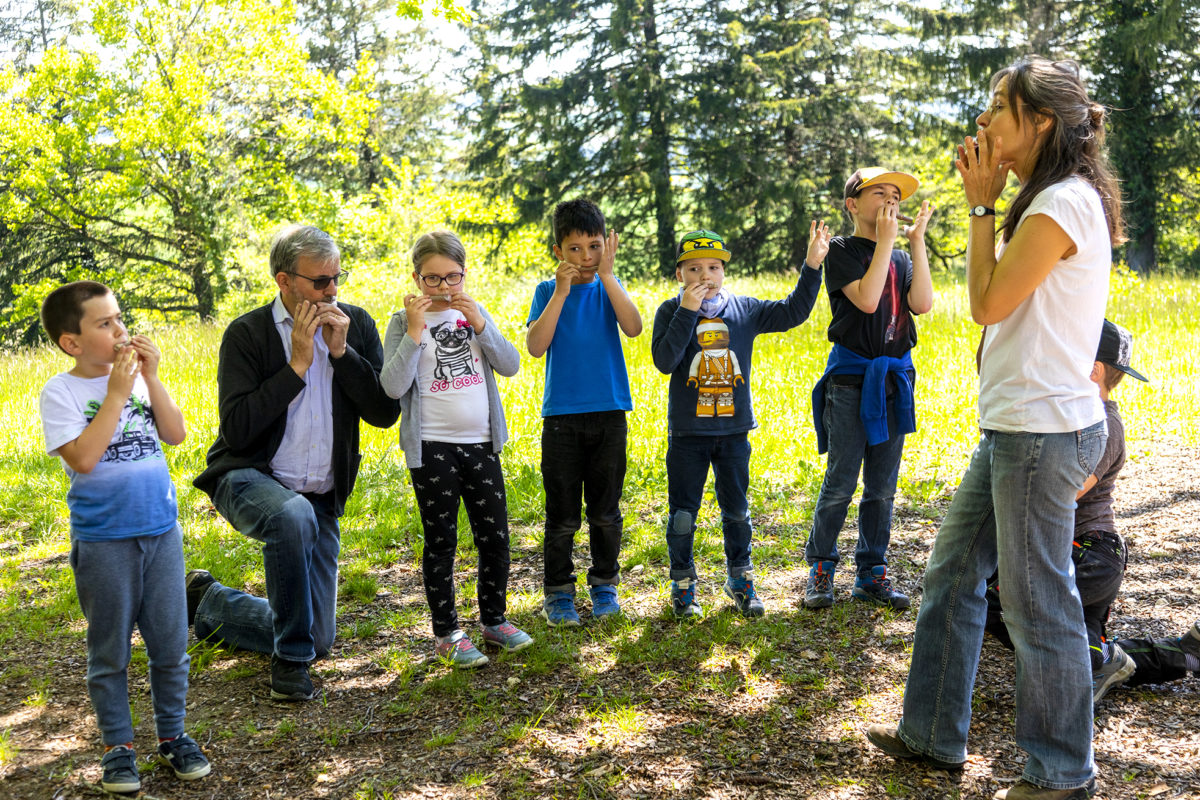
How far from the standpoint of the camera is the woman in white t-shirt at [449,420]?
4031 millimetres

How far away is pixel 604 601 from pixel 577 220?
6.22 ft

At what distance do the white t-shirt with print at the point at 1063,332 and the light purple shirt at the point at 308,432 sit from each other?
280 centimetres

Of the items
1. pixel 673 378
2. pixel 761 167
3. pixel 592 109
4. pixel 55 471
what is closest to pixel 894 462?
pixel 673 378

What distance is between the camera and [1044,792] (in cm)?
272

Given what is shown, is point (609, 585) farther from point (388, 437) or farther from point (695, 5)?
point (695, 5)

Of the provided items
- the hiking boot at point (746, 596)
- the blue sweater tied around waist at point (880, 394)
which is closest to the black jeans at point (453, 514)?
the hiking boot at point (746, 596)

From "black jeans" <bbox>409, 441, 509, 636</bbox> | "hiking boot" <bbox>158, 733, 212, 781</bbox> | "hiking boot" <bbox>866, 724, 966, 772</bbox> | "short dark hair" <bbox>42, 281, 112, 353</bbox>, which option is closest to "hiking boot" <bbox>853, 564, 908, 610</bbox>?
"hiking boot" <bbox>866, 724, 966, 772</bbox>

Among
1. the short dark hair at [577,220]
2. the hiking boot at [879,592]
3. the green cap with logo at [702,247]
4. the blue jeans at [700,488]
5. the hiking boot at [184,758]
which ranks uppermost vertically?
the short dark hair at [577,220]

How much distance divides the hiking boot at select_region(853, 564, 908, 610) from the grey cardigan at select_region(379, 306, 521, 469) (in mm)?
1967

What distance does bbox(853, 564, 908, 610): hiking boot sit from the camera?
449 cm

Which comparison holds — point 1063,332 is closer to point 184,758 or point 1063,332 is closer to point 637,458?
point 184,758

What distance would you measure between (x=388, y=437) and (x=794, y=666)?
16.8 ft

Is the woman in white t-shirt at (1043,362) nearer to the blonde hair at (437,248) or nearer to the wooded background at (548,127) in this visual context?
the blonde hair at (437,248)

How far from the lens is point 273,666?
3.85 m
